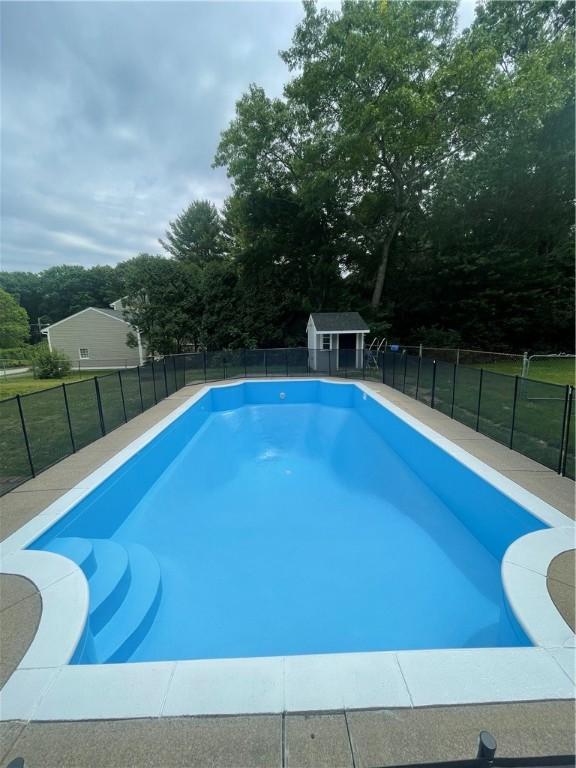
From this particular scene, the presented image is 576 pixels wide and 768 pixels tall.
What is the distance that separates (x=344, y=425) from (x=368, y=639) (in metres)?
7.75

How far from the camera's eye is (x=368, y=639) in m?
3.48

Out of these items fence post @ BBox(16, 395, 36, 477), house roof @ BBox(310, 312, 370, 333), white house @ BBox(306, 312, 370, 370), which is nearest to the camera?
fence post @ BBox(16, 395, 36, 477)

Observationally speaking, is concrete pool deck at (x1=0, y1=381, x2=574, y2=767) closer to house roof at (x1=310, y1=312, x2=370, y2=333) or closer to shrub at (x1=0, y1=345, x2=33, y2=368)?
house roof at (x1=310, y1=312, x2=370, y2=333)

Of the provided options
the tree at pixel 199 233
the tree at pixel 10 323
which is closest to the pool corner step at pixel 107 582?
the tree at pixel 199 233

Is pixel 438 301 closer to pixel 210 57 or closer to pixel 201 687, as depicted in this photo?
pixel 210 57

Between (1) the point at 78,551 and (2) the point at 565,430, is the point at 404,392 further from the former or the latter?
(1) the point at 78,551

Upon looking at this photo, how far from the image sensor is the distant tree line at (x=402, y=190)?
49.4ft

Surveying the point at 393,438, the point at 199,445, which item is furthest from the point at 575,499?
the point at 199,445

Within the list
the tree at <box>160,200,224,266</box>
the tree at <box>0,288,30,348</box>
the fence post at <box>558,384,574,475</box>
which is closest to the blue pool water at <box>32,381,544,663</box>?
the fence post at <box>558,384,574,475</box>

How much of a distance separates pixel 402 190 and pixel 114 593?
22.1 meters

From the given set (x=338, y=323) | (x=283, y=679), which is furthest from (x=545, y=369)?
(x=283, y=679)

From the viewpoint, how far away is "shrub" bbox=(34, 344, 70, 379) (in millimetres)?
22000

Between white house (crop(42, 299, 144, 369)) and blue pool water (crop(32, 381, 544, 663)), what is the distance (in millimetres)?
→ 20820

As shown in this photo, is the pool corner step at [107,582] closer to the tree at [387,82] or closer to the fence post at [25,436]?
the fence post at [25,436]
